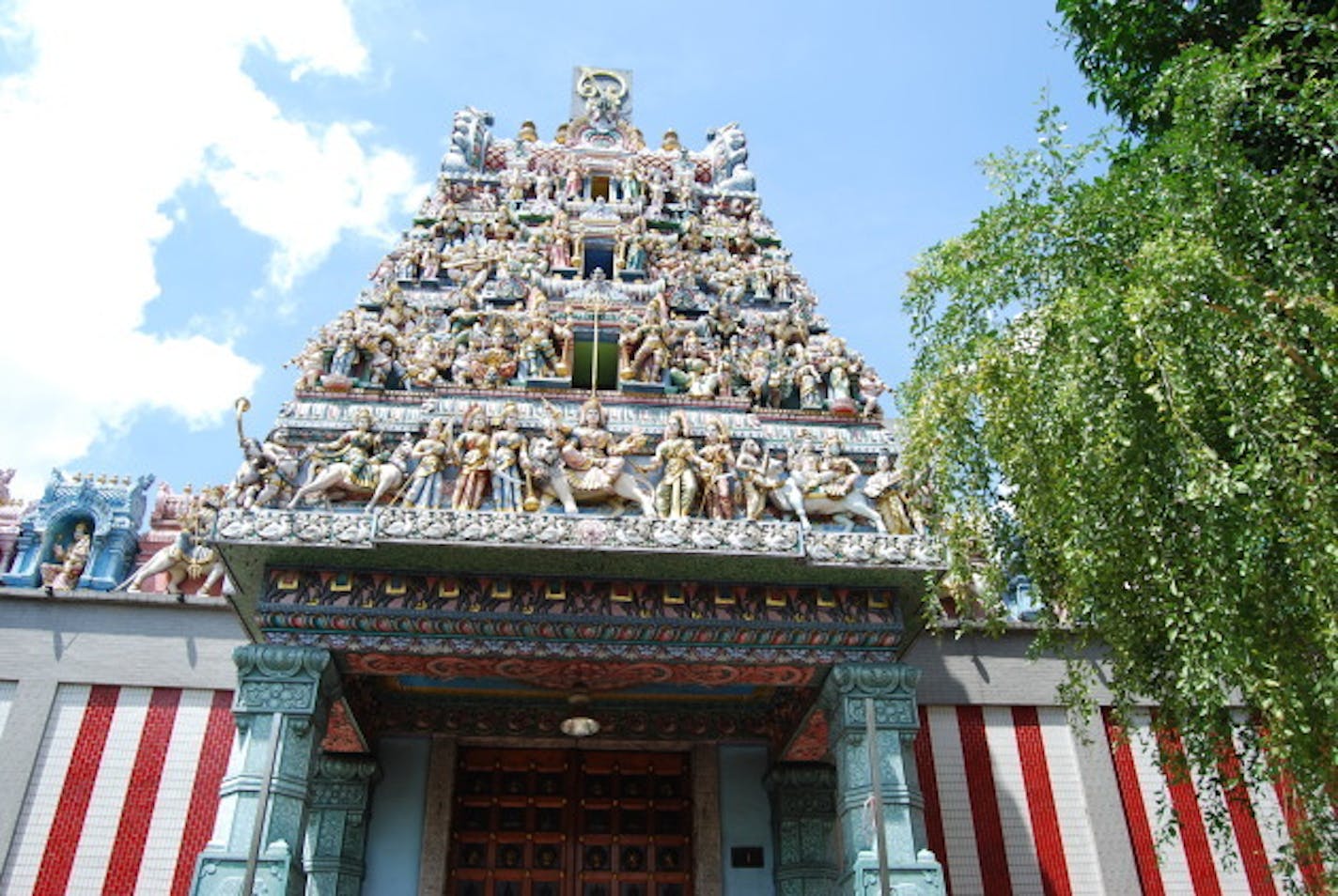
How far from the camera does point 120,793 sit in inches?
542

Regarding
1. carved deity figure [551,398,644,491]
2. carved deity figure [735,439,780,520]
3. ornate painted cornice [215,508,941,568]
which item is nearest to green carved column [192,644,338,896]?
ornate painted cornice [215,508,941,568]

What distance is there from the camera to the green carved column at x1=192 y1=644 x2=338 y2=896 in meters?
9.55

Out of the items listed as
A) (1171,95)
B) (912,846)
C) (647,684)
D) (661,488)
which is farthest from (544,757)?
(1171,95)

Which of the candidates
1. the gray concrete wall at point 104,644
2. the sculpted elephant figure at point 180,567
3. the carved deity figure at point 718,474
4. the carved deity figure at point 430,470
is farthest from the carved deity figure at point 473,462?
the sculpted elephant figure at point 180,567

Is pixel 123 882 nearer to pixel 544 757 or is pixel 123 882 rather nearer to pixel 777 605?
pixel 544 757

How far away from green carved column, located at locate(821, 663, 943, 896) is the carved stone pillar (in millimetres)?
5849

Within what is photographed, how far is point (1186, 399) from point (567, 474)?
663 cm

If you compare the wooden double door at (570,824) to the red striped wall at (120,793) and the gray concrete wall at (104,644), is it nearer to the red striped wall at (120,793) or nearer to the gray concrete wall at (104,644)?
the red striped wall at (120,793)

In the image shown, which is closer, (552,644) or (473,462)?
(552,644)

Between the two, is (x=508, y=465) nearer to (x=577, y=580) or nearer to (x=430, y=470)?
(x=430, y=470)

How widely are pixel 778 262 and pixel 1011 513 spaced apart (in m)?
7.47

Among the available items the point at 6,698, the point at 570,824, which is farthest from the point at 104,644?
the point at 570,824

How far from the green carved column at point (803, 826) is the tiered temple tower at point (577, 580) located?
1.3 inches

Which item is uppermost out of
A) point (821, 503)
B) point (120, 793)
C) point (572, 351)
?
point (572, 351)
